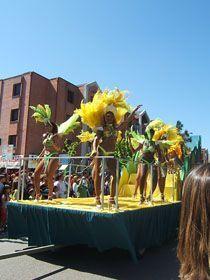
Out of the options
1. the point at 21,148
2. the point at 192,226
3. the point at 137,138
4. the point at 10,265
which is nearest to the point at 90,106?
the point at 137,138

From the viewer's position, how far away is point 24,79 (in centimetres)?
3222

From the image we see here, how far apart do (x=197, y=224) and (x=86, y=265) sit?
16.6 feet

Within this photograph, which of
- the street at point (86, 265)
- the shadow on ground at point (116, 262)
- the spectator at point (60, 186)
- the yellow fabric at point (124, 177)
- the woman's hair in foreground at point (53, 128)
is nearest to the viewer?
the street at point (86, 265)

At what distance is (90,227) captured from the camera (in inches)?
222

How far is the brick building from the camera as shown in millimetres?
31297

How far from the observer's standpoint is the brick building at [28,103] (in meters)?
31.3

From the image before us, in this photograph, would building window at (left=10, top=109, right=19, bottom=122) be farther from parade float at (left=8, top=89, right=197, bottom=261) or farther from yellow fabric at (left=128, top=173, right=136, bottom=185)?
parade float at (left=8, top=89, right=197, bottom=261)

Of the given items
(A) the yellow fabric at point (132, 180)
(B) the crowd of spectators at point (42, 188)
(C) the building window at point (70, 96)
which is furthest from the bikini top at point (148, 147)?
(C) the building window at point (70, 96)

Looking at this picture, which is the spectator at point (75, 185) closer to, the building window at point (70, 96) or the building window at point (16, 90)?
the building window at point (16, 90)

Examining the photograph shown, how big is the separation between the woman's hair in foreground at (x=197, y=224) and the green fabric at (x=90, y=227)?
3.79m

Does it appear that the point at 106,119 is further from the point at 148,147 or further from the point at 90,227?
the point at 90,227

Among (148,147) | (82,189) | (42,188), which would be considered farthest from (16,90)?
(148,147)

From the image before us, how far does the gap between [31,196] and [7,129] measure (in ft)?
76.9

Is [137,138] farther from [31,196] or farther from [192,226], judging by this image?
[192,226]
